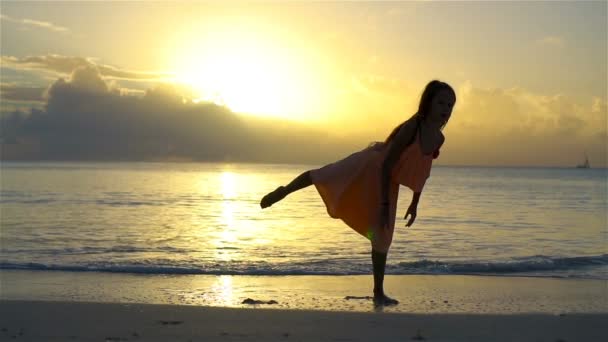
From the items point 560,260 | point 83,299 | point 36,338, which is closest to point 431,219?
point 560,260

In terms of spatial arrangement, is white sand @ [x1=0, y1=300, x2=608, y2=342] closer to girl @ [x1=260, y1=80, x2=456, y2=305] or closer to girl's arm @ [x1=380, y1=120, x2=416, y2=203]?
girl @ [x1=260, y1=80, x2=456, y2=305]

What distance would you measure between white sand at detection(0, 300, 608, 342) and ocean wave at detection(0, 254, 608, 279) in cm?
344

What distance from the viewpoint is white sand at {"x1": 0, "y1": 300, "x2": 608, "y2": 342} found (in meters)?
5.30

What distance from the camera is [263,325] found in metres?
5.71

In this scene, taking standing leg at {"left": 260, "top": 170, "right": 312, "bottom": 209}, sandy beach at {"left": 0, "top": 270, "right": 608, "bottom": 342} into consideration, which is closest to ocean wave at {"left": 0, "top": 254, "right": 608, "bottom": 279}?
sandy beach at {"left": 0, "top": 270, "right": 608, "bottom": 342}

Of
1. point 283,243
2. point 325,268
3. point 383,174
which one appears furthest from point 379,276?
point 283,243

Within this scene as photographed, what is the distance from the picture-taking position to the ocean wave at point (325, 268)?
1005cm

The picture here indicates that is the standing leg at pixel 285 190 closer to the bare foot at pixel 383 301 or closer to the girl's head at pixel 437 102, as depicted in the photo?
the girl's head at pixel 437 102

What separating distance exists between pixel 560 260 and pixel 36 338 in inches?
377

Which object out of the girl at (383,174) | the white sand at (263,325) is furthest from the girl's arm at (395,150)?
the white sand at (263,325)

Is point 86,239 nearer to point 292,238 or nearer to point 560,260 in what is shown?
point 292,238

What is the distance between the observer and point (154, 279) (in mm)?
9219

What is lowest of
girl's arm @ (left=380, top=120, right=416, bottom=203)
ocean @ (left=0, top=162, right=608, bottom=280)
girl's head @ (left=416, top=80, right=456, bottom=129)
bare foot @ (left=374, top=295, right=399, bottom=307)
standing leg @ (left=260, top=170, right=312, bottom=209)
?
ocean @ (left=0, top=162, right=608, bottom=280)

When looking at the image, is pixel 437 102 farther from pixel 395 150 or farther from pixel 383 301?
pixel 383 301
